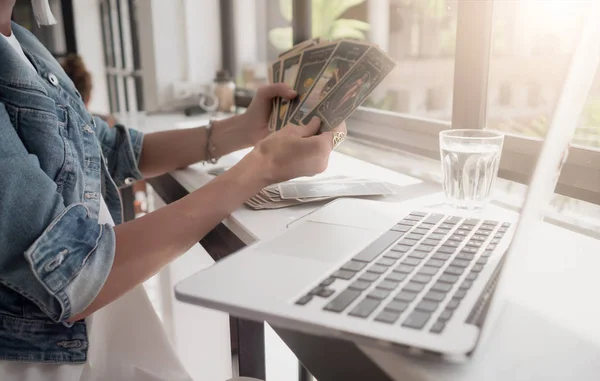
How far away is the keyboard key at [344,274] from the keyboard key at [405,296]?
6 centimetres

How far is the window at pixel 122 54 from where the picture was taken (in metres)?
3.54

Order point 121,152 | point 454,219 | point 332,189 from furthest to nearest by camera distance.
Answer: point 121,152 → point 332,189 → point 454,219

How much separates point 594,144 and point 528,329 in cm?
60

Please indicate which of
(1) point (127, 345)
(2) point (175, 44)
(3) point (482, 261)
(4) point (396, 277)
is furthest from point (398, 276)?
(2) point (175, 44)

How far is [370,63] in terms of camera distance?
94cm

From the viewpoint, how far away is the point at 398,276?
49cm

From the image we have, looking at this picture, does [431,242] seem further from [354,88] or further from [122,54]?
[122,54]

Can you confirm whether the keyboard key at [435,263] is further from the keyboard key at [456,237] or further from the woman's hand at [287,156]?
the woman's hand at [287,156]

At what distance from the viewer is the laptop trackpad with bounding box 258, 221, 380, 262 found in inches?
23.0

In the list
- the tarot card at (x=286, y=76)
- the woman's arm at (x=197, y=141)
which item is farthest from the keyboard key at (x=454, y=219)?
the woman's arm at (x=197, y=141)

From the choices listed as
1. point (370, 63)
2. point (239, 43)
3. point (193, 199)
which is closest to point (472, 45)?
point (370, 63)

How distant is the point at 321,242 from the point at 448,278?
0.60 feet

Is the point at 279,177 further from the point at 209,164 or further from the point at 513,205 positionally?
the point at 209,164

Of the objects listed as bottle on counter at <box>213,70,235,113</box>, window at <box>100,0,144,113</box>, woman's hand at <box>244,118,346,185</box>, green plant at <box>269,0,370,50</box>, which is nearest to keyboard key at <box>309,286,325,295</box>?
woman's hand at <box>244,118,346,185</box>
